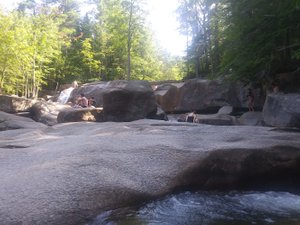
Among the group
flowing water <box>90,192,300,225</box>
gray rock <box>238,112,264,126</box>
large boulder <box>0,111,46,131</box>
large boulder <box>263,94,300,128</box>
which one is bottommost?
flowing water <box>90,192,300,225</box>

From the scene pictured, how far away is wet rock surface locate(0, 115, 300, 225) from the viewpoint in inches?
198

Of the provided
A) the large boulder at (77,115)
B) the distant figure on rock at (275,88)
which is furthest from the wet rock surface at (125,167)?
the distant figure on rock at (275,88)

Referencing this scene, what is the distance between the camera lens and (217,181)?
286 inches

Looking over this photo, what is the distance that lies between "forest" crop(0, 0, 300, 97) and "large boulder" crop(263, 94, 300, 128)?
4.20 feet

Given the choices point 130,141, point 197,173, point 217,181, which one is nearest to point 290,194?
point 217,181

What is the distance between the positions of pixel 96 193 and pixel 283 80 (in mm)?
15032

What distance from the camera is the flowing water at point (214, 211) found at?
526 cm

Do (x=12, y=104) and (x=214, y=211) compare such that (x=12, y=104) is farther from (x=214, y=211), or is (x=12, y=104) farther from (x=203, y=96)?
(x=214, y=211)

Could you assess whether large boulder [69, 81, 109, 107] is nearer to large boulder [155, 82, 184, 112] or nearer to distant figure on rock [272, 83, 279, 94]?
large boulder [155, 82, 184, 112]

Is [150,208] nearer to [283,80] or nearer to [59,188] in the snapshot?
[59,188]

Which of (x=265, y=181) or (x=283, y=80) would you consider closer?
(x=265, y=181)

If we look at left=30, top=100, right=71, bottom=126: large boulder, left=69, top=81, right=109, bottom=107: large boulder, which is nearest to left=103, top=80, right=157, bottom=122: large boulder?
left=30, top=100, right=71, bottom=126: large boulder

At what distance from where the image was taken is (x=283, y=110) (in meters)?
14.0

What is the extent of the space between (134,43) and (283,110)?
94.9 ft
